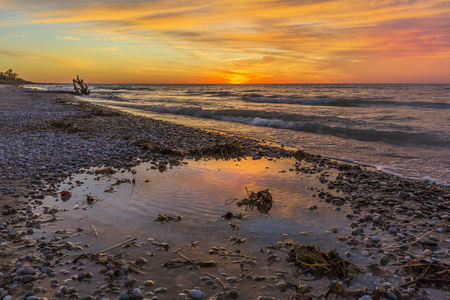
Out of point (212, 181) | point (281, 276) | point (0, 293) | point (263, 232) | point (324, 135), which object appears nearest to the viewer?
point (0, 293)

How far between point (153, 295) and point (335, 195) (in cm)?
487

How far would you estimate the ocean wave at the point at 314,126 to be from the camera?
41.8 ft

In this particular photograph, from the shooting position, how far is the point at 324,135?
15.2 metres

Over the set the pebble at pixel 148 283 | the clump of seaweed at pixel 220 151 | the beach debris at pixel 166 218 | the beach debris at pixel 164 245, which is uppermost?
the clump of seaweed at pixel 220 151

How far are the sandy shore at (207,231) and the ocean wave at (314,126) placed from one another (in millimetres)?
6086

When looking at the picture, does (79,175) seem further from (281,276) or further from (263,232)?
(281,276)

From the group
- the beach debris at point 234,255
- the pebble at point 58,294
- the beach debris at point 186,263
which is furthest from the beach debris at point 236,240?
the pebble at point 58,294

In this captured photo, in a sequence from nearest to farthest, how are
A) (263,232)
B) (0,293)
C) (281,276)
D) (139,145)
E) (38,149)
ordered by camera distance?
(0,293)
(281,276)
(263,232)
(38,149)
(139,145)

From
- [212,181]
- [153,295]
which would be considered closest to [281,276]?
[153,295]

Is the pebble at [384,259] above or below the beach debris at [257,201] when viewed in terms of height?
below

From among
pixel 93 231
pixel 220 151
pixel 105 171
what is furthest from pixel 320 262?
pixel 220 151

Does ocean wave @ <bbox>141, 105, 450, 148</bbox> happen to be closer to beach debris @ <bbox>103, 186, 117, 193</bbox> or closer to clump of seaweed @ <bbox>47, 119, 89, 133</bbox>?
clump of seaweed @ <bbox>47, 119, 89, 133</bbox>

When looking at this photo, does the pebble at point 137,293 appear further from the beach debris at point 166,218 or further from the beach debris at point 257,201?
the beach debris at point 257,201

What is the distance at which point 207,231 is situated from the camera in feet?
15.4
